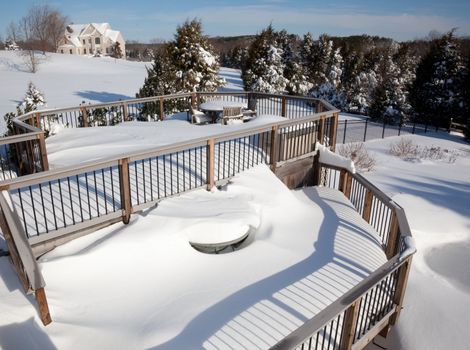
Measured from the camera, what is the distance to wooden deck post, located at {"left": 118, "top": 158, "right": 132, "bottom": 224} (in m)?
4.61

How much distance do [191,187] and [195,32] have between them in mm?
16375

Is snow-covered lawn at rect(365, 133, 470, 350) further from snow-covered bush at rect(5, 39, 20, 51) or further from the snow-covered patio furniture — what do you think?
snow-covered bush at rect(5, 39, 20, 51)

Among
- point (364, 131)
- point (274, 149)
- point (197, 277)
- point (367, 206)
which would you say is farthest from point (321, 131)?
point (364, 131)

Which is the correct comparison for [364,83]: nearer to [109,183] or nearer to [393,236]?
[393,236]

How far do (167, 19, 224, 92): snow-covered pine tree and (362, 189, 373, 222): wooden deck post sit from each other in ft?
49.3

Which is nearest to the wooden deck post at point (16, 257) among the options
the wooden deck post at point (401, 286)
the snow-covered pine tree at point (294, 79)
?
the wooden deck post at point (401, 286)

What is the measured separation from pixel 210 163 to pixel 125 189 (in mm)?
1517

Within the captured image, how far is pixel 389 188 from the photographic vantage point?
1055 cm

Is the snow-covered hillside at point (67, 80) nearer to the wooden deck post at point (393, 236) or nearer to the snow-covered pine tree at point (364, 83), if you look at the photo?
the wooden deck post at point (393, 236)

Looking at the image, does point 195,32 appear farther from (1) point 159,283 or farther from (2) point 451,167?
(1) point 159,283

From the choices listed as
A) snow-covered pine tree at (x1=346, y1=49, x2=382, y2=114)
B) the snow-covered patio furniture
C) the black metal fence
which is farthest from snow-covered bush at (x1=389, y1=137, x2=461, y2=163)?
snow-covered pine tree at (x1=346, y1=49, x2=382, y2=114)

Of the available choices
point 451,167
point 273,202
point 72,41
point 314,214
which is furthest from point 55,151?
point 72,41

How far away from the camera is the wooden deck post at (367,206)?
21.3ft

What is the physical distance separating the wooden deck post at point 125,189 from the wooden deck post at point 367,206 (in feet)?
13.9
